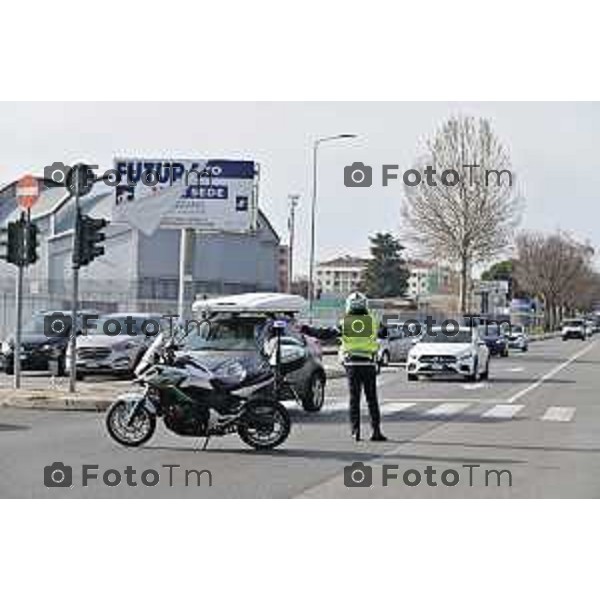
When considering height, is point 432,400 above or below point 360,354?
below

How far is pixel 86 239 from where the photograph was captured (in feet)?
70.4

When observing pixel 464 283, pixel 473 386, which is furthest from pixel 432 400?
pixel 464 283

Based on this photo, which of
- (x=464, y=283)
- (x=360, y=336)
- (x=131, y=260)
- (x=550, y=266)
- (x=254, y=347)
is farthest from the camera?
(x=550, y=266)

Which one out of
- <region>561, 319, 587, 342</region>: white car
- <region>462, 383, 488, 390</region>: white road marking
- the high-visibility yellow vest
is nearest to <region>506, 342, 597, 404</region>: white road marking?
<region>462, 383, 488, 390</region>: white road marking

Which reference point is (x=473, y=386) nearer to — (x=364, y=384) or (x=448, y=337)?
(x=448, y=337)

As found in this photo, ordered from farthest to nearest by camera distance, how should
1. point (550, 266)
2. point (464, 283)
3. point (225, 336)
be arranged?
point (550, 266) < point (464, 283) < point (225, 336)

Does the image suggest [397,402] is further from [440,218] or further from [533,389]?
[440,218]

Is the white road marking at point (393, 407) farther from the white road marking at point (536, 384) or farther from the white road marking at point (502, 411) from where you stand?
the white road marking at point (536, 384)

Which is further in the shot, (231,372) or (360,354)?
(360,354)

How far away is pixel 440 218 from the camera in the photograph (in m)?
56.7

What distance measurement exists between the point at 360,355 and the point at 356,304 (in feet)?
2.22

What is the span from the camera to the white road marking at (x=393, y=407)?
20406 millimetres

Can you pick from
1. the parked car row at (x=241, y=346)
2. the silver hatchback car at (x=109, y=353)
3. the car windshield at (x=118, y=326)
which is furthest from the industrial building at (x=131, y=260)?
the parked car row at (x=241, y=346)

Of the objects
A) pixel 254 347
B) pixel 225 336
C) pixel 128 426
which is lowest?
pixel 128 426
